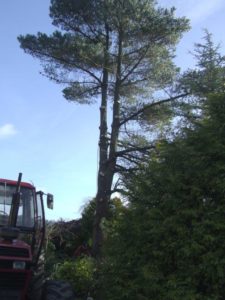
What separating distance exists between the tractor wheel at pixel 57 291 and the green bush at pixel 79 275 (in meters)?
2.77

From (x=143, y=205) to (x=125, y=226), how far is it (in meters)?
0.50

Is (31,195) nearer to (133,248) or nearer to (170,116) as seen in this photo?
(133,248)

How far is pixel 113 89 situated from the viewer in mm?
22047

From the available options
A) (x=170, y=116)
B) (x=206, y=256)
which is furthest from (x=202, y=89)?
(x=206, y=256)

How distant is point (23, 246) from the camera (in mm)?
8477

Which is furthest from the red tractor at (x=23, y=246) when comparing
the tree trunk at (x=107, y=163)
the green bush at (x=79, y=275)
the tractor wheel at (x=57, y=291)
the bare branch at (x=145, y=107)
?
the bare branch at (x=145, y=107)

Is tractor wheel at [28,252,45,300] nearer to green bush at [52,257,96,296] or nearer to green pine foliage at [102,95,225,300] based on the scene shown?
green pine foliage at [102,95,225,300]

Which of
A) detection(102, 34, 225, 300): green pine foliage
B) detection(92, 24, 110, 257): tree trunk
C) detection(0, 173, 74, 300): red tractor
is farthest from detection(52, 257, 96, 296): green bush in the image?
detection(92, 24, 110, 257): tree trunk

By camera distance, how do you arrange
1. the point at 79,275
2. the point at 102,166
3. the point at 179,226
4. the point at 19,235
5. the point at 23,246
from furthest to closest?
the point at 102,166 → the point at 79,275 → the point at 19,235 → the point at 23,246 → the point at 179,226

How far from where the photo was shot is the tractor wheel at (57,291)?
8672 mm

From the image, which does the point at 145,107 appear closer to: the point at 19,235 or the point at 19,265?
the point at 19,235

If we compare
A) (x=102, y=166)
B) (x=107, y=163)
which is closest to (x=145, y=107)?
(x=107, y=163)

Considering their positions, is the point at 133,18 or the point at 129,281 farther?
the point at 133,18

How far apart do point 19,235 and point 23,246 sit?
31.4 inches
